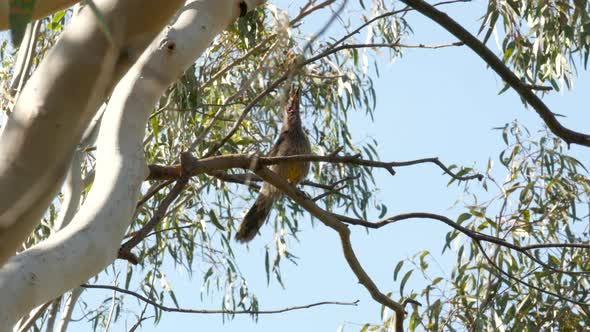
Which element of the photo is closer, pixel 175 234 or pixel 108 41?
pixel 108 41

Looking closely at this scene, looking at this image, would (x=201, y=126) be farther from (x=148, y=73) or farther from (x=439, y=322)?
(x=148, y=73)

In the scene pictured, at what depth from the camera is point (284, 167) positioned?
15.3 ft

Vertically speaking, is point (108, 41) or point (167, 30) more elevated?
point (167, 30)

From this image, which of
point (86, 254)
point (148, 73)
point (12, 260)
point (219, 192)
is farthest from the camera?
point (219, 192)

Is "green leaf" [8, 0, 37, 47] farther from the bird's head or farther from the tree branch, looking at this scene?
the bird's head

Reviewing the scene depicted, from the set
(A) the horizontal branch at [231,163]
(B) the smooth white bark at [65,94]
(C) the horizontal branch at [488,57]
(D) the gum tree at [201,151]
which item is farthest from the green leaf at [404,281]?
(B) the smooth white bark at [65,94]

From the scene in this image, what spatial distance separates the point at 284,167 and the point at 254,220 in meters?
0.58

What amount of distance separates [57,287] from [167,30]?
0.58m

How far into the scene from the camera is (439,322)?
4.73 m

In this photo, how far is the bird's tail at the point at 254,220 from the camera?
4.12 m

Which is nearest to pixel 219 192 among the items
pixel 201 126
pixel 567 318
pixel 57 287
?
pixel 201 126

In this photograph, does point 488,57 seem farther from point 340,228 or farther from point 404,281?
point 404,281

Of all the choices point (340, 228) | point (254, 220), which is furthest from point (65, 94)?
point (254, 220)

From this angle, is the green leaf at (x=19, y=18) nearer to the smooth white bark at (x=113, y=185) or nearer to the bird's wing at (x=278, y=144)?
the smooth white bark at (x=113, y=185)
